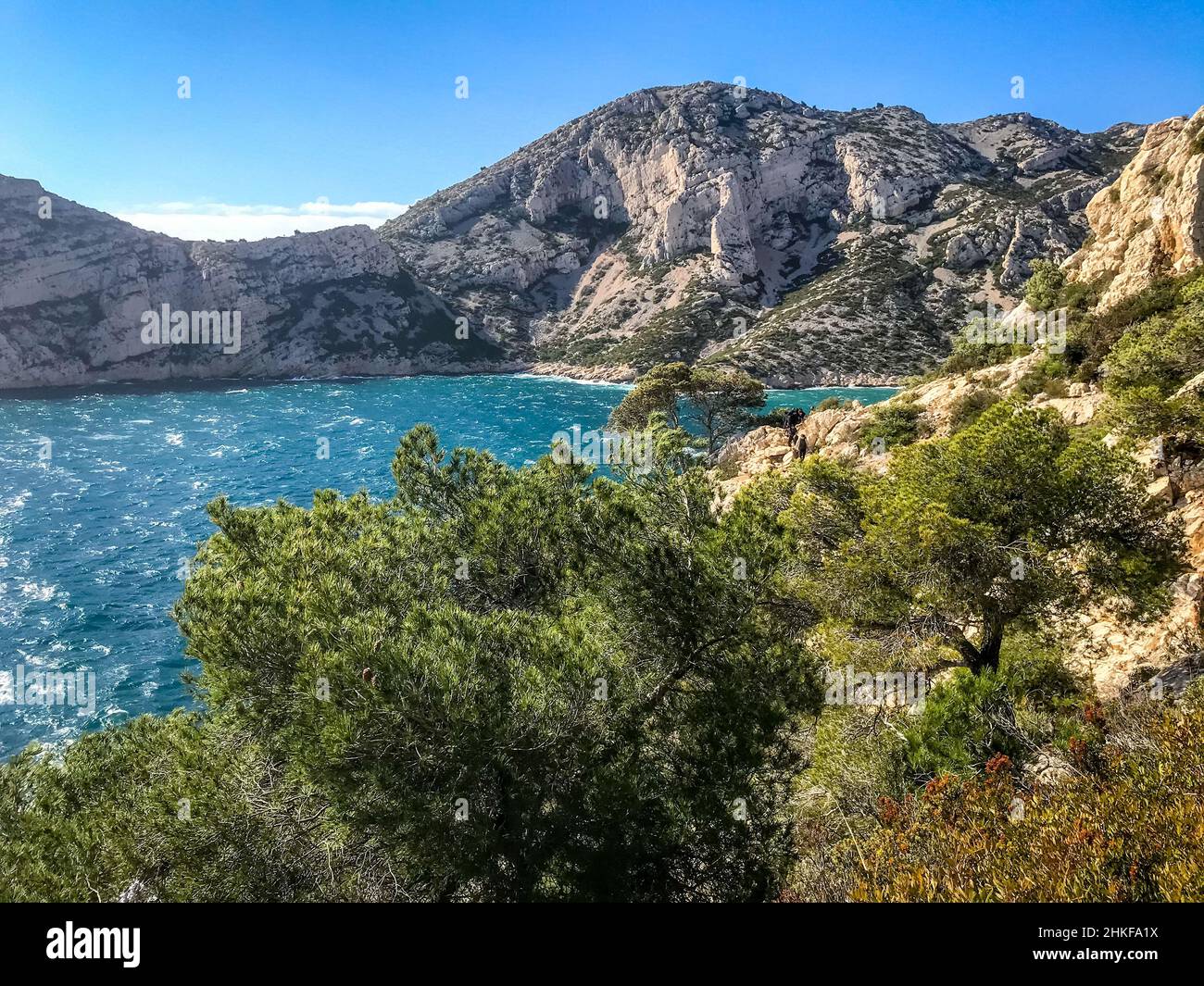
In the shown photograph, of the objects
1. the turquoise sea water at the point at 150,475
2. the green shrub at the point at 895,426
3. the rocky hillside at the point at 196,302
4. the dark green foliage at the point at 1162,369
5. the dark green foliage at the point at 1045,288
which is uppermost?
the rocky hillside at the point at 196,302

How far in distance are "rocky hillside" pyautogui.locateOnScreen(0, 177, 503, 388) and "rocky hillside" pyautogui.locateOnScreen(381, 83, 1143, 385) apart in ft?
62.0

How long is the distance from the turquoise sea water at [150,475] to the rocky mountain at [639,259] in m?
16.4

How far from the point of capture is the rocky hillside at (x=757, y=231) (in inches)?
4264

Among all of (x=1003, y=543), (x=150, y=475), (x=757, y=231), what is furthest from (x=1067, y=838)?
(x=757, y=231)

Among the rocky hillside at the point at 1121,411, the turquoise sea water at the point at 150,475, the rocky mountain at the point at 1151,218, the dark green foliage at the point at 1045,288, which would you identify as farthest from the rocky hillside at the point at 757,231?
the rocky hillside at the point at 1121,411

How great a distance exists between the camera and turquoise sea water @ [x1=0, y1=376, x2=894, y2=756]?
26609mm

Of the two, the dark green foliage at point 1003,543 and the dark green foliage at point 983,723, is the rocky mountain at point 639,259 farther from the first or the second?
the dark green foliage at point 983,723

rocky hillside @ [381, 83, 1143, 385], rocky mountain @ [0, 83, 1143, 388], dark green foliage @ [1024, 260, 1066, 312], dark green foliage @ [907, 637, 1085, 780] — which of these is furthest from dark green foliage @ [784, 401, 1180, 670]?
rocky hillside @ [381, 83, 1143, 385]

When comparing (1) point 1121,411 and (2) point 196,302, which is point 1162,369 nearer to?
(1) point 1121,411

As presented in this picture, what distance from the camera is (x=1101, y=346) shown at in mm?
25172

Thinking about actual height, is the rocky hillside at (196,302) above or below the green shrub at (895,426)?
above

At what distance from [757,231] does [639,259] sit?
1190 inches

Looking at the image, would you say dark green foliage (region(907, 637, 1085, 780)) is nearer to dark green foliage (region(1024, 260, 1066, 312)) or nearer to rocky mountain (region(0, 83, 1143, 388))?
dark green foliage (region(1024, 260, 1066, 312))
